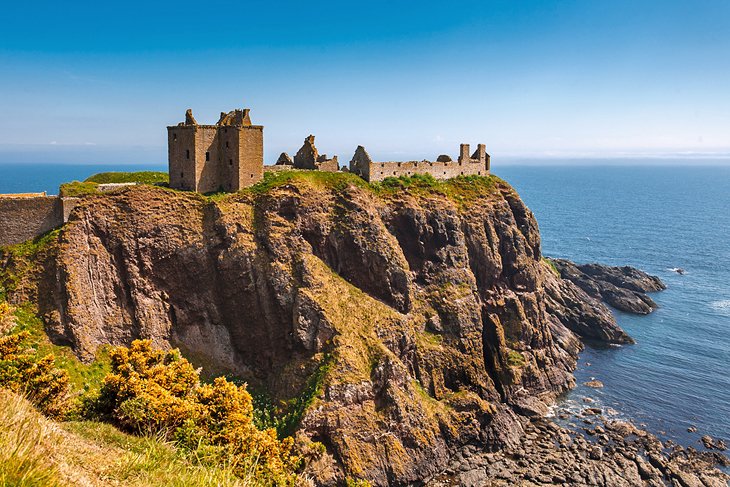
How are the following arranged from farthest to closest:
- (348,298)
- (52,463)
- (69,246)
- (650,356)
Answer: (650,356)
(348,298)
(69,246)
(52,463)

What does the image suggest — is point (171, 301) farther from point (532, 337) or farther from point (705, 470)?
Result: point (705, 470)

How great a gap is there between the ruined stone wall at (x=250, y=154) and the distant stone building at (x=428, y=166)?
44.5 ft

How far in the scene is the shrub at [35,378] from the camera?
28.2m

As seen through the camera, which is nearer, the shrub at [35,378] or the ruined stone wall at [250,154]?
the shrub at [35,378]

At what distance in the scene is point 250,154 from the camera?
58250 mm

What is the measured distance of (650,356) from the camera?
7819 cm

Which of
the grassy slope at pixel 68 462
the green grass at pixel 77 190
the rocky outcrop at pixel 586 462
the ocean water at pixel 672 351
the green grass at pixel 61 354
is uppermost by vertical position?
the green grass at pixel 77 190

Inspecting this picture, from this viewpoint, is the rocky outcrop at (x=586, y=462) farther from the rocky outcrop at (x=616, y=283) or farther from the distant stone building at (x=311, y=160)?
the rocky outcrop at (x=616, y=283)

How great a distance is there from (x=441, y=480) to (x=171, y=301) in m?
30.8

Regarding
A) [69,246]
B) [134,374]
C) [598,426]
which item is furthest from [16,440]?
[598,426]

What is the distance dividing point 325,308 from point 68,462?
3971cm

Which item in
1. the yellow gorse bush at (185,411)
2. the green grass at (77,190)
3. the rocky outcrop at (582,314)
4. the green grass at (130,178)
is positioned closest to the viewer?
the yellow gorse bush at (185,411)

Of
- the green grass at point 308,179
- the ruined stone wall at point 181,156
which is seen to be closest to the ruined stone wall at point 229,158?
the green grass at point 308,179

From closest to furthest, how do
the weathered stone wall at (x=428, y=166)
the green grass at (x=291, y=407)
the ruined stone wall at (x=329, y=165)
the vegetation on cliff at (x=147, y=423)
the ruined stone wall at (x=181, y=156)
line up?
the vegetation on cliff at (x=147, y=423) → the green grass at (x=291, y=407) → the ruined stone wall at (x=181, y=156) → the ruined stone wall at (x=329, y=165) → the weathered stone wall at (x=428, y=166)
